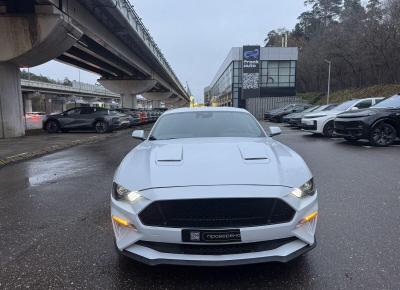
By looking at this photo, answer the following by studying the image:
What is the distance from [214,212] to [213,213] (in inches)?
0.4

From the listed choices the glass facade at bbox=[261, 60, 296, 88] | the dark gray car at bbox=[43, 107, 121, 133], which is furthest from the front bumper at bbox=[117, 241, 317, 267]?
the glass facade at bbox=[261, 60, 296, 88]

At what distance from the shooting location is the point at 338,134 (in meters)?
12.4

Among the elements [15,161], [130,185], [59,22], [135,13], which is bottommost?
[15,161]

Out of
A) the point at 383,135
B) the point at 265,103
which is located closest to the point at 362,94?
the point at 265,103

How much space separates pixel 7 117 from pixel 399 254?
17408mm

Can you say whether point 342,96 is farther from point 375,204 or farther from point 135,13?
point 375,204

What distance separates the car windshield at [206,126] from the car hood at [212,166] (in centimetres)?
64

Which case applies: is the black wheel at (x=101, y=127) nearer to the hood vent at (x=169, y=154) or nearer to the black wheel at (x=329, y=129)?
the black wheel at (x=329, y=129)

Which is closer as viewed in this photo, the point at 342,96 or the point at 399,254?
the point at 399,254

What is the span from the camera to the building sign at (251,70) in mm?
51750

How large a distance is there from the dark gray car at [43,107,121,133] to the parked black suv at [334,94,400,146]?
13.3 m

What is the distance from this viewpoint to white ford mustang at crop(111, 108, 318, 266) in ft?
8.98

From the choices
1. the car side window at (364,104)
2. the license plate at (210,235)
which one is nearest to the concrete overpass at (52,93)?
the car side window at (364,104)

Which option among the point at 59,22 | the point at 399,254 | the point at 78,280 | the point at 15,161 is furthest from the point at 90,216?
the point at 59,22
